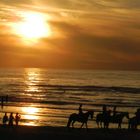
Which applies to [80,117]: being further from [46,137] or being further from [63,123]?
[63,123]

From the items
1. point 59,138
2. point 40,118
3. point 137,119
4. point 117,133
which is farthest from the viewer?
point 40,118

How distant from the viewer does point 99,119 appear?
27734 millimetres

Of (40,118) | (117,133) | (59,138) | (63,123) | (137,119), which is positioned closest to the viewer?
(59,138)

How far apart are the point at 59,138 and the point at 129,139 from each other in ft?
12.2

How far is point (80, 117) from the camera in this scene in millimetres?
25984

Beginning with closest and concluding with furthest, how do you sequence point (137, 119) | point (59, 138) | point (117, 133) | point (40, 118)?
point (59, 138) → point (117, 133) → point (137, 119) → point (40, 118)

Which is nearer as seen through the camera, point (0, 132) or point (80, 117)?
point (0, 132)

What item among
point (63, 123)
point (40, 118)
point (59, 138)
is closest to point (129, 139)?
point (59, 138)

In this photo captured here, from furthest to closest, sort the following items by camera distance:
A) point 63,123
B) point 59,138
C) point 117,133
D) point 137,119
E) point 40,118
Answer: point 40,118 < point 63,123 < point 137,119 < point 117,133 < point 59,138

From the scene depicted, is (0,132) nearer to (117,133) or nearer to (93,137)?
(93,137)

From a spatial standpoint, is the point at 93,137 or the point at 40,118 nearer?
the point at 93,137

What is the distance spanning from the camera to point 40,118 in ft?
134

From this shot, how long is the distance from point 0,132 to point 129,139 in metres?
7.16

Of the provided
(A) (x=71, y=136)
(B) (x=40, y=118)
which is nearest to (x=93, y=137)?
(A) (x=71, y=136)
